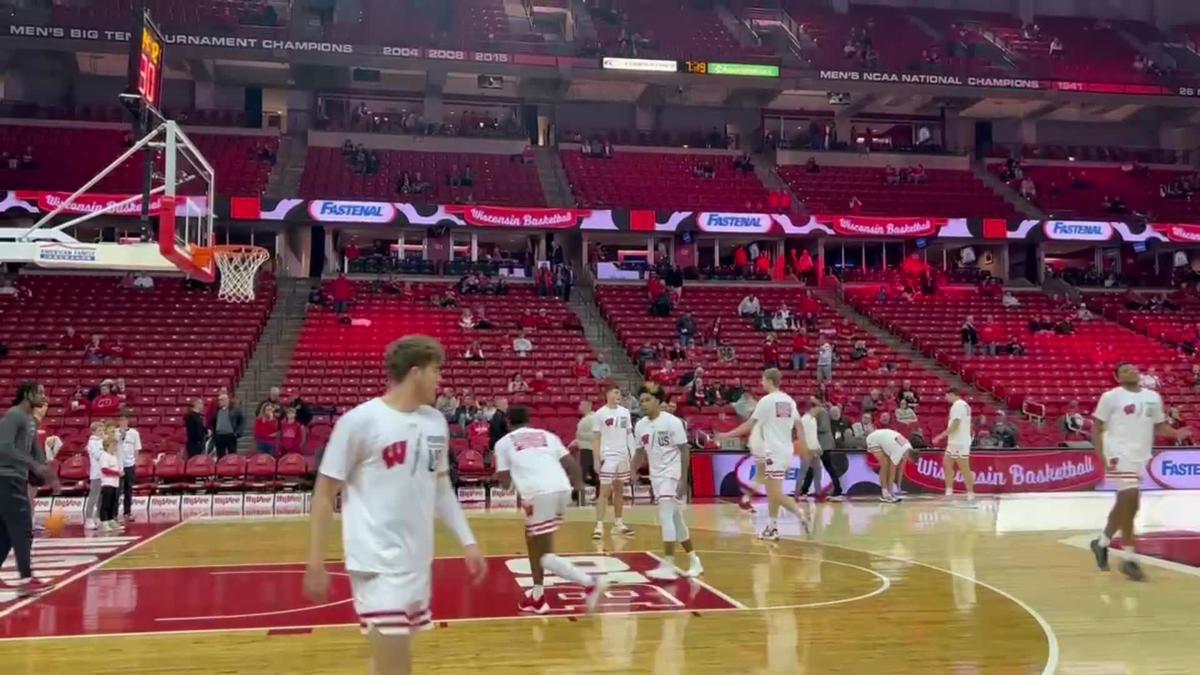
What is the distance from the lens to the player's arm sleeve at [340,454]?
12.1 ft

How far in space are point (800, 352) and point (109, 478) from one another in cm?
1464

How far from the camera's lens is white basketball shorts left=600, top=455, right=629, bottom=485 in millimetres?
11242

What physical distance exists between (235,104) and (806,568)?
29.8 meters

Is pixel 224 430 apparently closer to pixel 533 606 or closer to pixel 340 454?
pixel 533 606

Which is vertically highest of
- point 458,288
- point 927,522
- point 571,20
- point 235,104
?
point 571,20

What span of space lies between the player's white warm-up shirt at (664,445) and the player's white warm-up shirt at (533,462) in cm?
176

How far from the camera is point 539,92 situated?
Result: 34594 mm

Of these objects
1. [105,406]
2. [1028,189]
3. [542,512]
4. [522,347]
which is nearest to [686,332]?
[522,347]

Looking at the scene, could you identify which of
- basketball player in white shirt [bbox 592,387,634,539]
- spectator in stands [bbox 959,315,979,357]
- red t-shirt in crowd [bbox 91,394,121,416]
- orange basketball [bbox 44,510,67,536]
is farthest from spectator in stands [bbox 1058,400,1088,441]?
red t-shirt in crowd [bbox 91,394,121,416]

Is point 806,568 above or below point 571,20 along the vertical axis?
below

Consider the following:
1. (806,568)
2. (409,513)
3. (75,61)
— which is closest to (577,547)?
(806,568)

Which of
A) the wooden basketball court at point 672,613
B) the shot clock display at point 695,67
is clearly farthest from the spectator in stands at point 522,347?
the shot clock display at point 695,67

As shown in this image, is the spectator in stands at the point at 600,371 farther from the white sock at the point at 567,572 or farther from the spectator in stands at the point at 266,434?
the white sock at the point at 567,572

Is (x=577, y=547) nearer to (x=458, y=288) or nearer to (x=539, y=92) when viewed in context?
(x=458, y=288)
